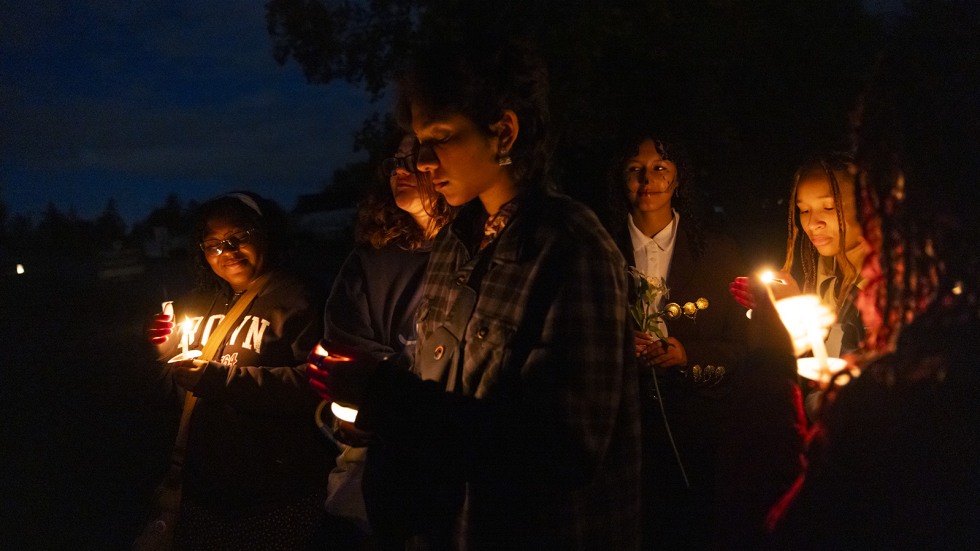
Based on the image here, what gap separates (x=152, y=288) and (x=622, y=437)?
85.5 feet

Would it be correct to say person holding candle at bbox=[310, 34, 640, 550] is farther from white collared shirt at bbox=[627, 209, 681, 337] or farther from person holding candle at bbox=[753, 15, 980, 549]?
white collared shirt at bbox=[627, 209, 681, 337]

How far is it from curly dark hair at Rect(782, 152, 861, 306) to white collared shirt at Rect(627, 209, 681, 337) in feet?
1.88

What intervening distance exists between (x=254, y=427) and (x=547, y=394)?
1814mm

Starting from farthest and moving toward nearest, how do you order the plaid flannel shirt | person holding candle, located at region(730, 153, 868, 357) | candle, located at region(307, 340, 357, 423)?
person holding candle, located at region(730, 153, 868, 357) < candle, located at region(307, 340, 357, 423) < the plaid flannel shirt

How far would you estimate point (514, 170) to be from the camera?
1673 millimetres

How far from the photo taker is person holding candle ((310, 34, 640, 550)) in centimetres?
138

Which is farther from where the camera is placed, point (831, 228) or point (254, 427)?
point (254, 427)

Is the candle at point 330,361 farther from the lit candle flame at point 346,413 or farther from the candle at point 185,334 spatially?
the candle at point 185,334

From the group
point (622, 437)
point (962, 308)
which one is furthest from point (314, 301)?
point (962, 308)

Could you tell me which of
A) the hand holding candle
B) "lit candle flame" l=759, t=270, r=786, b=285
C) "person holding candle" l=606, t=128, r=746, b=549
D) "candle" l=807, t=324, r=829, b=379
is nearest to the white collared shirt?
"person holding candle" l=606, t=128, r=746, b=549

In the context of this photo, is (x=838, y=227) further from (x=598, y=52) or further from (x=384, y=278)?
(x=598, y=52)

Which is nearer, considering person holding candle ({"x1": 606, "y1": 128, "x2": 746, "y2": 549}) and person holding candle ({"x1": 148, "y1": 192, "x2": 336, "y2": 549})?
person holding candle ({"x1": 148, "y1": 192, "x2": 336, "y2": 549})

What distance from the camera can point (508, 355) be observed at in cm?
143

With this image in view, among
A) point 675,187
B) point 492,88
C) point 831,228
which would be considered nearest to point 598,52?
point 675,187
